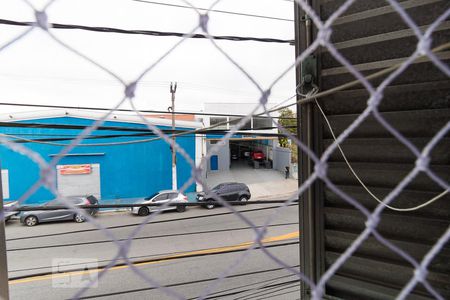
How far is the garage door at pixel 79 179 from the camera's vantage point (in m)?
8.50

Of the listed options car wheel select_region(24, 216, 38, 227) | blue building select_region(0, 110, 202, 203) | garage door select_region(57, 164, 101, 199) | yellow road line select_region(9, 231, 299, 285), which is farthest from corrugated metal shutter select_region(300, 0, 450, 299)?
garage door select_region(57, 164, 101, 199)

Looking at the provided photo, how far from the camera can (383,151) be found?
118 cm

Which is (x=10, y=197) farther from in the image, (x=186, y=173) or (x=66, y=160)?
(x=186, y=173)

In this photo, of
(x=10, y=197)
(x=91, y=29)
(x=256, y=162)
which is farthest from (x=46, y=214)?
(x=256, y=162)

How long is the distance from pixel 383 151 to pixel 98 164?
8.67 m

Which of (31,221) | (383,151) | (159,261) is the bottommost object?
(159,261)

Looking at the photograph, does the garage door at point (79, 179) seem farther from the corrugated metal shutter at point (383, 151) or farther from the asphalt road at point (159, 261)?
the corrugated metal shutter at point (383, 151)

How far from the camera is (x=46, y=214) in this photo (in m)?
6.35

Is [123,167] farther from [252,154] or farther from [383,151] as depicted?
[383,151]

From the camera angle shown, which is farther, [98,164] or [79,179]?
[98,164]

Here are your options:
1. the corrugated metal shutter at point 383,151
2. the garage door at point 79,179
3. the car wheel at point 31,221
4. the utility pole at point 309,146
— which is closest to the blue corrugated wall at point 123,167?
the garage door at point 79,179

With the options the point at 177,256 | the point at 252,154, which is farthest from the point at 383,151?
the point at 252,154

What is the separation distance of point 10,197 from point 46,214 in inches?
93.5

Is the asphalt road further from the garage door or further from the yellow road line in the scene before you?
the garage door
